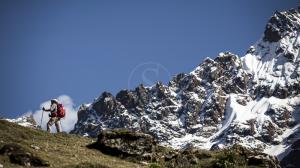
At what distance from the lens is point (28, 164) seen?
96.2ft

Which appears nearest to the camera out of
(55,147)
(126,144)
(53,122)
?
(55,147)

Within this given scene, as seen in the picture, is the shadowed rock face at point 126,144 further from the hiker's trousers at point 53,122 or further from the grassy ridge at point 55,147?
the hiker's trousers at point 53,122

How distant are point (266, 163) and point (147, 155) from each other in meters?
9.37

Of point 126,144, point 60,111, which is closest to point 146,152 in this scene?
point 126,144

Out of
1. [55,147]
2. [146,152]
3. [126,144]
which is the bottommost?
[55,147]

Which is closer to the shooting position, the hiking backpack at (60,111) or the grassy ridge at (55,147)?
the grassy ridge at (55,147)

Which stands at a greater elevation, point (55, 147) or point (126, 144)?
point (126, 144)

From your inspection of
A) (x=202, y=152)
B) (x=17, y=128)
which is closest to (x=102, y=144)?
(x=17, y=128)

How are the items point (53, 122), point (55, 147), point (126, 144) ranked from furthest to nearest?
1. point (53, 122)
2. point (126, 144)
3. point (55, 147)

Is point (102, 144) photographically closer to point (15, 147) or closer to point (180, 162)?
point (180, 162)

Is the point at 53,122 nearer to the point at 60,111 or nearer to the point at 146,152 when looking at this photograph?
the point at 60,111

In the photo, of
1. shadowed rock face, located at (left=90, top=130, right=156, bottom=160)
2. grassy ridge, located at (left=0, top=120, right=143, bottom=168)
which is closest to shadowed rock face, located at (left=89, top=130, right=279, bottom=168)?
shadowed rock face, located at (left=90, top=130, right=156, bottom=160)

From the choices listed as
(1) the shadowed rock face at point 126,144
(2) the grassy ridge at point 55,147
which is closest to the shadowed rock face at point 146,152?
(1) the shadowed rock face at point 126,144

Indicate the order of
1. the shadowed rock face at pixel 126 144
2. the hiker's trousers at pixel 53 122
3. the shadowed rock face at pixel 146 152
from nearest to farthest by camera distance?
1. the shadowed rock face at pixel 146 152
2. the shadowed rock face at pixel 126 144
3. the hiker's trousers at pixel 53 122
